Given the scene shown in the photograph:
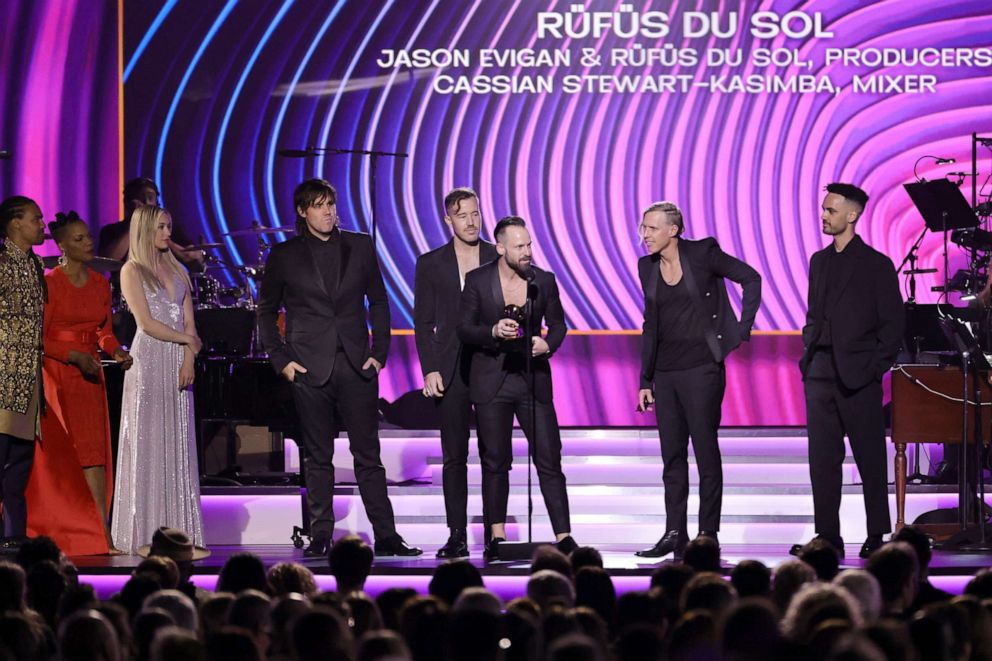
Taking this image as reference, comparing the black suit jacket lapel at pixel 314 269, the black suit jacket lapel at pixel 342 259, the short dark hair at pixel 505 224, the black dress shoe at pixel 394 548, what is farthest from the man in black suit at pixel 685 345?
the black suit jacket lapel at pixel 314 269

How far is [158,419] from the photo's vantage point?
701cm

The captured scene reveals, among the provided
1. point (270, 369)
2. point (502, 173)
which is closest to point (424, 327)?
point (270, 369)

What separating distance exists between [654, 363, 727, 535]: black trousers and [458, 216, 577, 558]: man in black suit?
0.55 m

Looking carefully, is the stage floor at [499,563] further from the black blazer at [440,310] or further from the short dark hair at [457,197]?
the short dark hair at [457,197]

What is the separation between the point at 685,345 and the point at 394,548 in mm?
1639

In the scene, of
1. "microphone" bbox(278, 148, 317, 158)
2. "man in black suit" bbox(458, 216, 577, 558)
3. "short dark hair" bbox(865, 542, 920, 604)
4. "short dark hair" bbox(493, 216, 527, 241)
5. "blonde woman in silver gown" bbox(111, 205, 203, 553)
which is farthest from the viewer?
"microphone" bbox(278, 148, 317, 158)

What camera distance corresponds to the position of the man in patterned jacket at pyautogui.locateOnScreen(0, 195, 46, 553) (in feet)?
21.9

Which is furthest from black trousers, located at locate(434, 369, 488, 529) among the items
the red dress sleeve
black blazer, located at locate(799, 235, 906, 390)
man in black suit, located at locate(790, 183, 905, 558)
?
the red dress sleeve

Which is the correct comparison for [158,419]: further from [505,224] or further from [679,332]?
[679,332]

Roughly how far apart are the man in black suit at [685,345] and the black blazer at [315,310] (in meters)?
1.29

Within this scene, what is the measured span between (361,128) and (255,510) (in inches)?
155

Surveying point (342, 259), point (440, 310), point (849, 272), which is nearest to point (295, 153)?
point (440, 310)

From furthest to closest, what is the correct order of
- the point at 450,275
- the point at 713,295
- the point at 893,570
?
the point at 450,275 < the point at 713,295 < the point at 893,570

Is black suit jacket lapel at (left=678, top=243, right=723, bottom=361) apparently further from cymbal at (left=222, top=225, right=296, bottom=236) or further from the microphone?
the microphone
